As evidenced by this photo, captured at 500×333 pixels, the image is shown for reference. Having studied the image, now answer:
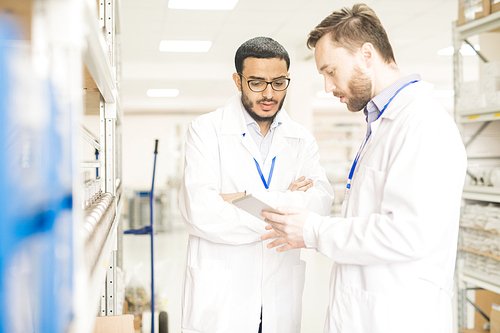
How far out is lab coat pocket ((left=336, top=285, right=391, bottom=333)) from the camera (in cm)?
129

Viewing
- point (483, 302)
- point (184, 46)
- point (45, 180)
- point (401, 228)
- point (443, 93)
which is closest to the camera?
point (45, 180)

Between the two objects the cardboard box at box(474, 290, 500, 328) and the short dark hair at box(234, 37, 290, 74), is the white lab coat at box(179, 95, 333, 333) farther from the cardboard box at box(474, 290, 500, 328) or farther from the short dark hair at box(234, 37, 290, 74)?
the cardboard box at box(474, 290, 500, 328)

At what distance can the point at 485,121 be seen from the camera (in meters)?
2.97

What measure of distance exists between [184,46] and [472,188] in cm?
506

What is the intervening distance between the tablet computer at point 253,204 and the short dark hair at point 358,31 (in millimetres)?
609

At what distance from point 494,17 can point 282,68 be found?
5.04ft

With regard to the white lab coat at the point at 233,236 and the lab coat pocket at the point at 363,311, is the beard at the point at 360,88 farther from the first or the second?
the lab coat pocket at the point at 363,311

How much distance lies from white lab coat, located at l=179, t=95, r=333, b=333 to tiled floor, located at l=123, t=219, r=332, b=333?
178cm

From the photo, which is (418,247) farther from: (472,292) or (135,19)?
(135,19)

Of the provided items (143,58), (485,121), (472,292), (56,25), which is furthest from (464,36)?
(143,58)

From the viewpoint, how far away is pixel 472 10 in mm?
2814

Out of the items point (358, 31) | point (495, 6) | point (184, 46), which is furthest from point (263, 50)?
point (184, 46)

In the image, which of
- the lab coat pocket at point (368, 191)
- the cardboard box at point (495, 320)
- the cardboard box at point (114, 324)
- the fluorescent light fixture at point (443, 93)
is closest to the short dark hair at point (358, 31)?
the lab coat pocket at point (368, 191)

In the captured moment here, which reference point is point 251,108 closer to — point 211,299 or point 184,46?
point 211,299
